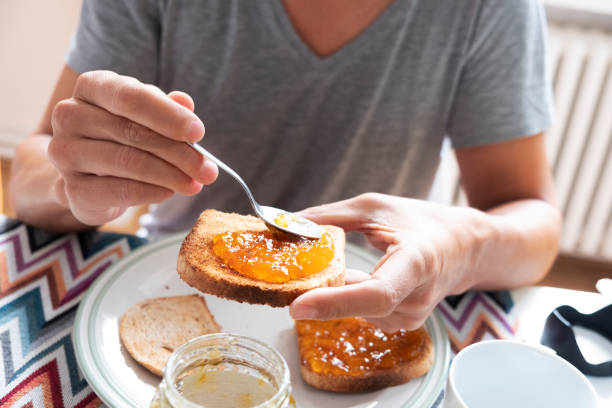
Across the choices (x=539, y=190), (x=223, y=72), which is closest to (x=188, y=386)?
(x=223, y=72)

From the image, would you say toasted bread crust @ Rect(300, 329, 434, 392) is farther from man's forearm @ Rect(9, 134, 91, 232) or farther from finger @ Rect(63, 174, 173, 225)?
man's forearm @ Rect(9, 134, 91, 232)

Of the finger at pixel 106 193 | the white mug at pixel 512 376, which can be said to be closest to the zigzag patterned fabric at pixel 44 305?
the finger at pixel 106 193

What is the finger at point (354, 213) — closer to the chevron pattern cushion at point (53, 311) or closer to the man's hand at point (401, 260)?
the man's hand at point (401, 260)

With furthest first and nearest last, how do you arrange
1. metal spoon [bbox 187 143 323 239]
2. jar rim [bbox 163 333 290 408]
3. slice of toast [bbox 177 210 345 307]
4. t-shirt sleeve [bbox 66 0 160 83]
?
t-shirt sleeve [bbox 66 0 160 83] < metal spoon [bbox 187 143 323 239] < slice of toast [bbox 177 210 345 307] < jar rim [bbox 163 333 290 408]

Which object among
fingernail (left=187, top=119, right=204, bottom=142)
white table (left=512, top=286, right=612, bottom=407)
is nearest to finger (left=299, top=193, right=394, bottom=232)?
fingernail (left=187, top=119, right=204, bottom=142)

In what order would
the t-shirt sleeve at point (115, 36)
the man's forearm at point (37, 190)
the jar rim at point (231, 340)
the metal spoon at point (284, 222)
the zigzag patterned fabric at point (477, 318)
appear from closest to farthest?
the jar rim at point (231, 340) < the metal spoon at point (284, 222) < the zigzag patterned fabric at point (477, 318) < the man's forearm at point (37, 190) < the t-shirt sleeve at point (115, 36)

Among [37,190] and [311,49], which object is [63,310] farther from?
[311,49]

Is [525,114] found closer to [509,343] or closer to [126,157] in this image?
[509,343]
